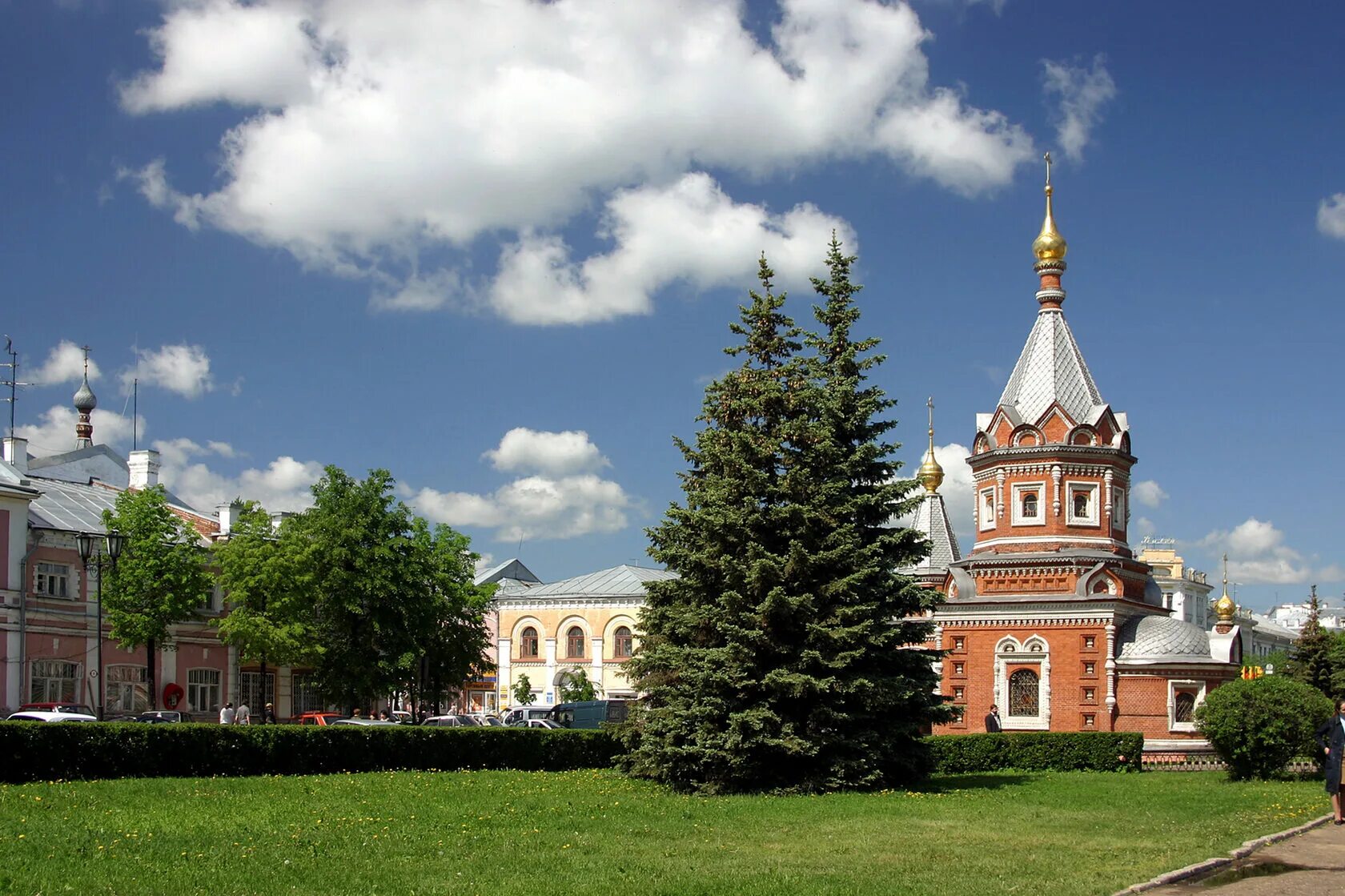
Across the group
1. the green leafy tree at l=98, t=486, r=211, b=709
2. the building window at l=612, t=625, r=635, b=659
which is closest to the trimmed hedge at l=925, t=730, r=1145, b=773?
the green leafy tree at l=98, t=486, r=211, b=709

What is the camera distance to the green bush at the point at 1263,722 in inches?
1088

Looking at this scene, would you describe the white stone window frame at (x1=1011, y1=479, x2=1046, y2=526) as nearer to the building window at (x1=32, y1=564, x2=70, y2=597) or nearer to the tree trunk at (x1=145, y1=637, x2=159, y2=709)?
the tree trunk at (x1=145, y1=637, x2=159, y2=709)

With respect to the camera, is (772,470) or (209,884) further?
(772,470)

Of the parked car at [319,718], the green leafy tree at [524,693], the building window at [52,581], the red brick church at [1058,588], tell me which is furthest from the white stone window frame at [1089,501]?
the building window at [52,581]

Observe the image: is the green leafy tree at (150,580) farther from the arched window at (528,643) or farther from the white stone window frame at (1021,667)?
the arched window at (528,643)

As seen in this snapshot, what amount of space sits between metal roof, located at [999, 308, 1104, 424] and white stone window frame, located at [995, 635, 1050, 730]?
25.5 ft

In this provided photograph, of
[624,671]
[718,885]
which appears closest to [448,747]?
[624,671]

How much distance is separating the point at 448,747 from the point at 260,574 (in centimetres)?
1678

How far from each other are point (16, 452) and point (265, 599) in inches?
527

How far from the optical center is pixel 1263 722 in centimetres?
2775

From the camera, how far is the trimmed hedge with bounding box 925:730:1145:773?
111ft

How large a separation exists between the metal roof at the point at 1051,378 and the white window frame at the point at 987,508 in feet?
9.92

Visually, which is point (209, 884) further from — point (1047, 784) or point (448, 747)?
point (1047, 784)

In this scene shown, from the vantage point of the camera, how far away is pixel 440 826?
16656 mm
